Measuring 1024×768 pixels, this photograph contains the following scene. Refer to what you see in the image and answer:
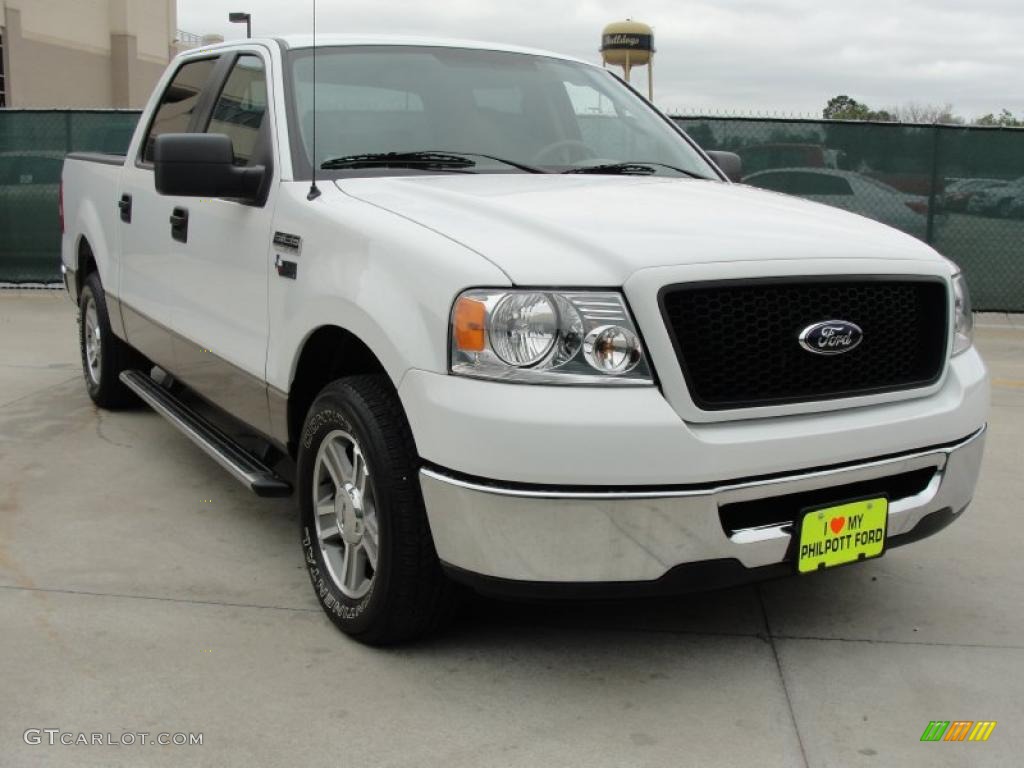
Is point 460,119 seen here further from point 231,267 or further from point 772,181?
point 772,181

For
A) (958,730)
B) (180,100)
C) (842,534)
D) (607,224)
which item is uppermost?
(180,100)

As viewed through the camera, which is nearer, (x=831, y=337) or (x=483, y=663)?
(x=831, y=337)

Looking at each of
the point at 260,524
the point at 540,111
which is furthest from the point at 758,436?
the point at 260,524

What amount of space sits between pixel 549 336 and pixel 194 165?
1.61 m

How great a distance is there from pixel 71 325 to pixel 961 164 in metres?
7.83

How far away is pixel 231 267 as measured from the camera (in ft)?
14.0

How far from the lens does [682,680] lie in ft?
10.9

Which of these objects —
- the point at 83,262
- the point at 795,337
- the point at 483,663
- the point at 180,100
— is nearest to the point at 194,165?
the point at 180,100

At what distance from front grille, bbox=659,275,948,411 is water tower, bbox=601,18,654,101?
16.5m

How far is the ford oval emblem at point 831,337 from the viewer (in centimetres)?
313

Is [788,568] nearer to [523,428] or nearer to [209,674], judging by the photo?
[523,428]

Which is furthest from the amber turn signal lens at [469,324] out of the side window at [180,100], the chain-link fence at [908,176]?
the chain-link fence at [908,176]

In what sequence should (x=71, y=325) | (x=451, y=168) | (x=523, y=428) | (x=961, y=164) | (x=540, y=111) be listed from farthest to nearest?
(x=961, y=164)
(x=71, y=325)
(x=540, y=111)
(x=451, y=168)
(x=523, y=428)

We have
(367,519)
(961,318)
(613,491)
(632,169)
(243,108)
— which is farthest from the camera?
(243,108)
